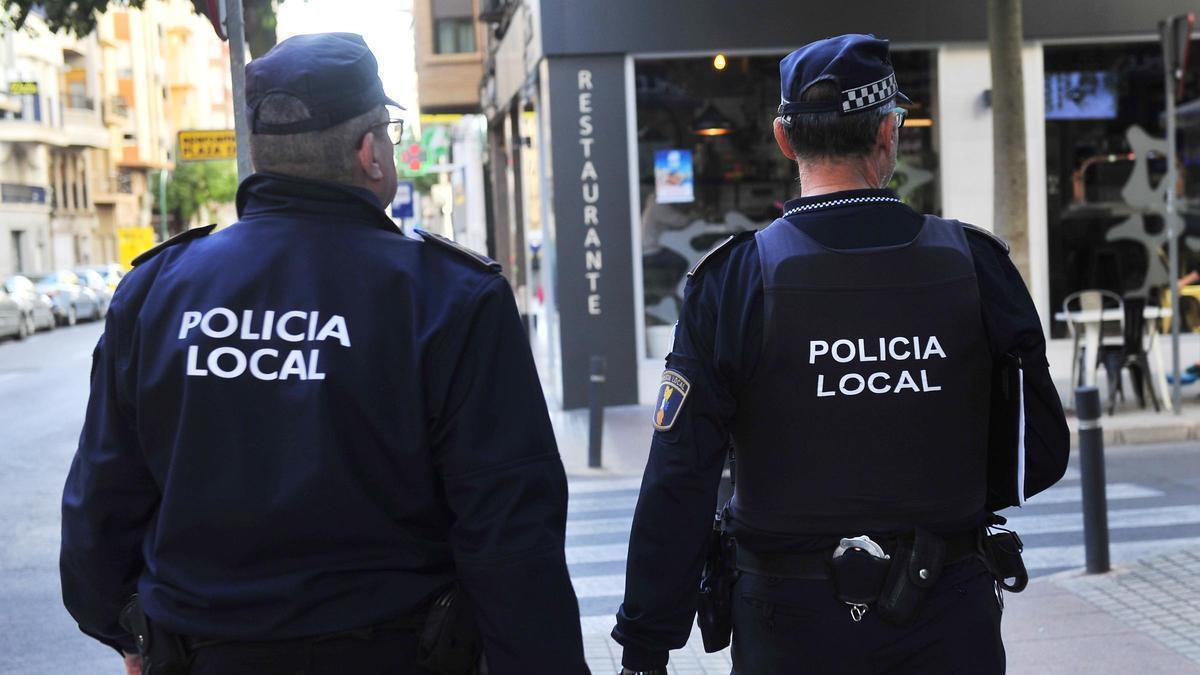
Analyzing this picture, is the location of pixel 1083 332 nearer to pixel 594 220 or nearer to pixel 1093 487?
pixel 594 220

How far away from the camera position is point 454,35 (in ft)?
96.4

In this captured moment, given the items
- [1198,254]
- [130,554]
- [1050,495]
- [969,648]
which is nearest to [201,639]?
[130,554]

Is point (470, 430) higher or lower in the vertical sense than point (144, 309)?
lower

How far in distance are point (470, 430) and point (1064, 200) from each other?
47.4 ft

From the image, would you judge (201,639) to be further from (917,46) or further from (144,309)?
(917,46)

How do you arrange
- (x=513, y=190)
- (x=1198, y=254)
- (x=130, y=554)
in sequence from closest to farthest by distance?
(x=130, y=554), (x=1198, y=254), (x=513, y=190)

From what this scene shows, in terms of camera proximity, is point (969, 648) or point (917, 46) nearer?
point (969, 648)

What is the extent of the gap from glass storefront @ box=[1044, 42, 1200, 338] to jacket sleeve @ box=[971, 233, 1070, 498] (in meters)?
13.4

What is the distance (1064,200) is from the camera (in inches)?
619

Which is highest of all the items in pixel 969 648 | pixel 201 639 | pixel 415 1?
pixel 415 1

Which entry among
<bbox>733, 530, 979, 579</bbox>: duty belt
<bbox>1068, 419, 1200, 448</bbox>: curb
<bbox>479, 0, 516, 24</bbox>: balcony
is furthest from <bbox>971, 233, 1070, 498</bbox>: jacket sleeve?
<bbox>479, 0, 516, 24</bbox>: balcony

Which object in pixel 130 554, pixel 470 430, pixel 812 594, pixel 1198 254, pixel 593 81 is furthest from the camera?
pixel 1198 254

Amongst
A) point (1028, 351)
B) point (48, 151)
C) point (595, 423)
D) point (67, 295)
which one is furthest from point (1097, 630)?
point (48, 151)

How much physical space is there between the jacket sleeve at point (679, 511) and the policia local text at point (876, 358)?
192mm
